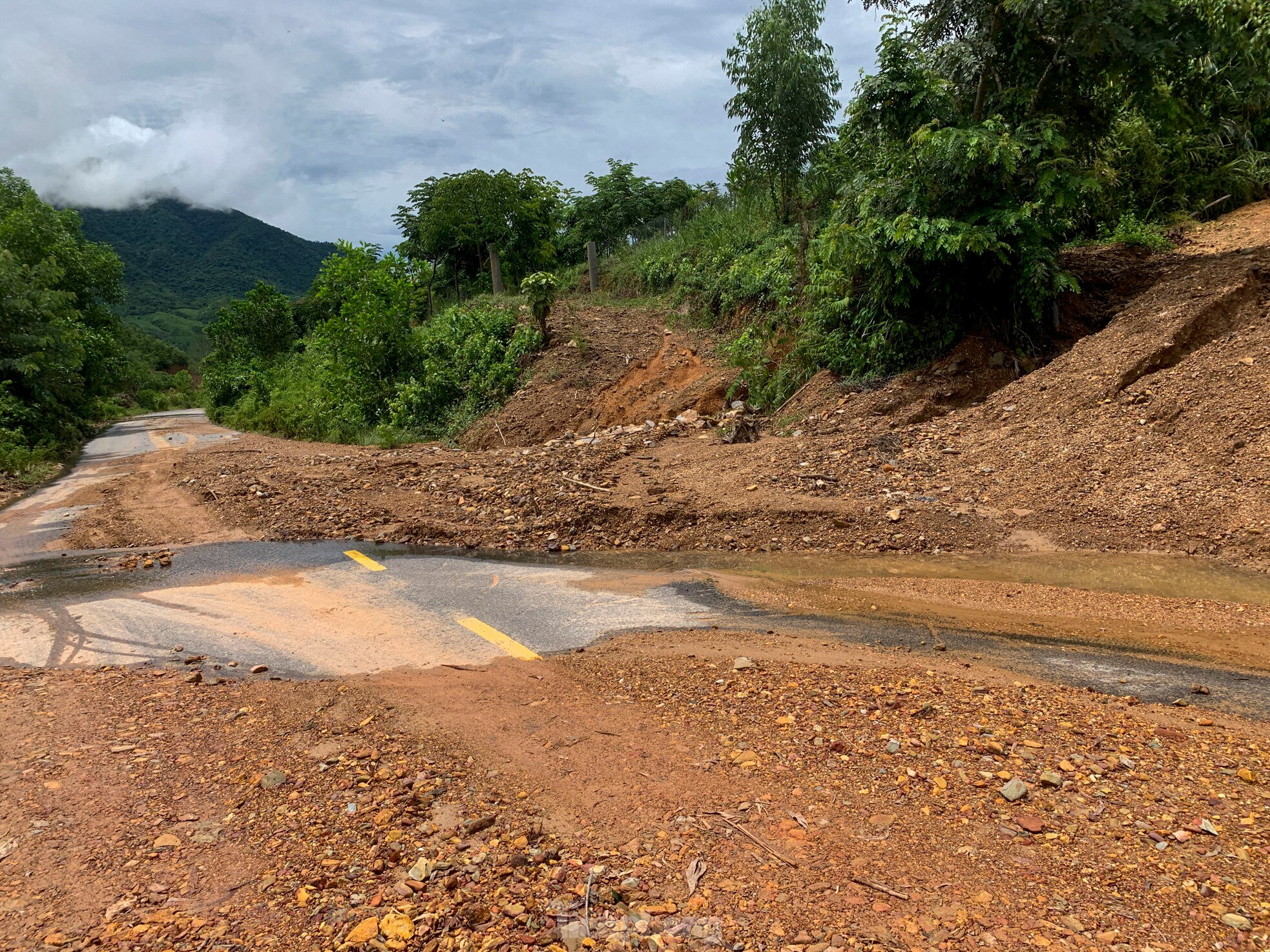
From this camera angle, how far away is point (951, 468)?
7.53 meters

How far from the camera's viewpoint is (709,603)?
17.0ft

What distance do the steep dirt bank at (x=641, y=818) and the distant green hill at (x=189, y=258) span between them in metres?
91.2

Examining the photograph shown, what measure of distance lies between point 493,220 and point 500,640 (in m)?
22.0

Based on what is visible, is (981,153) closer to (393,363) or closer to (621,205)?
(393,363)

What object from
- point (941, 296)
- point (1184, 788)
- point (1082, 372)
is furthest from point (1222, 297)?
point (1184, 788)

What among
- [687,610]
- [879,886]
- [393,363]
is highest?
[393,363]

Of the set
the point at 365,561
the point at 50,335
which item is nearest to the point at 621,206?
the point at 50,335

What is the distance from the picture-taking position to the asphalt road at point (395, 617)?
4.08m

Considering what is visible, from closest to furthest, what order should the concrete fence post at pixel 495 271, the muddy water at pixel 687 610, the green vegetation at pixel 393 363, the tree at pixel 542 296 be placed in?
the muddy water at pixel 687 610 < the tree at pixel 542 296 < the green vegetation at pixel 393 363 < the concrete fence post at pixel 495 271

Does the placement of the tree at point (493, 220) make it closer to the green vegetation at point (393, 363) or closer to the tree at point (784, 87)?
the green vegetation at point (393, 363)

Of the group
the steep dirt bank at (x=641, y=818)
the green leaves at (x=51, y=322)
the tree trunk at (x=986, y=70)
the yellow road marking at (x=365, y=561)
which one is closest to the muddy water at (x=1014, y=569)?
the yellow road marking at (x=365, y=561)

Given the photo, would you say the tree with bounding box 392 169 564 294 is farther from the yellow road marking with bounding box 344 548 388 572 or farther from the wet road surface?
the yellow road marking with bounding box 344 548 388 572

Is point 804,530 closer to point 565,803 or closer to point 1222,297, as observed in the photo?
point 565,803

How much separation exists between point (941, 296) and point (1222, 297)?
291 centimetres
